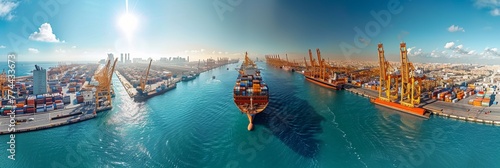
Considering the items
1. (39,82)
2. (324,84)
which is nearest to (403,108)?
(324,84)

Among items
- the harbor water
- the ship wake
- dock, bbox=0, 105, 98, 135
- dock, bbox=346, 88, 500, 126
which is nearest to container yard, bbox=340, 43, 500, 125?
dock, bbox=346, 88, 500, 126

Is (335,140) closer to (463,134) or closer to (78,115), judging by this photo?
(463,134)

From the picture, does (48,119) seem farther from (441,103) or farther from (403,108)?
(441,103)

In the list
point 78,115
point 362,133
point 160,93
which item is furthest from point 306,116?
point 160,93

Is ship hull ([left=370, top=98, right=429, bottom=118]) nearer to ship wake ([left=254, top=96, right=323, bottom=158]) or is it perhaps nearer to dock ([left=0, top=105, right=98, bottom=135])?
ship wake ([left=254, top=96, right=323, bottom=158])

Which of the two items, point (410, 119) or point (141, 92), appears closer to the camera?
point (410, 119)

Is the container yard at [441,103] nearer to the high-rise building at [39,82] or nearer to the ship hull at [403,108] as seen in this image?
A: the ship hull at [403,108]

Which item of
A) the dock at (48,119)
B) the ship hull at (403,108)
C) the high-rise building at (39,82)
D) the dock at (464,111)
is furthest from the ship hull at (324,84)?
the high-rise building at (39,82)
